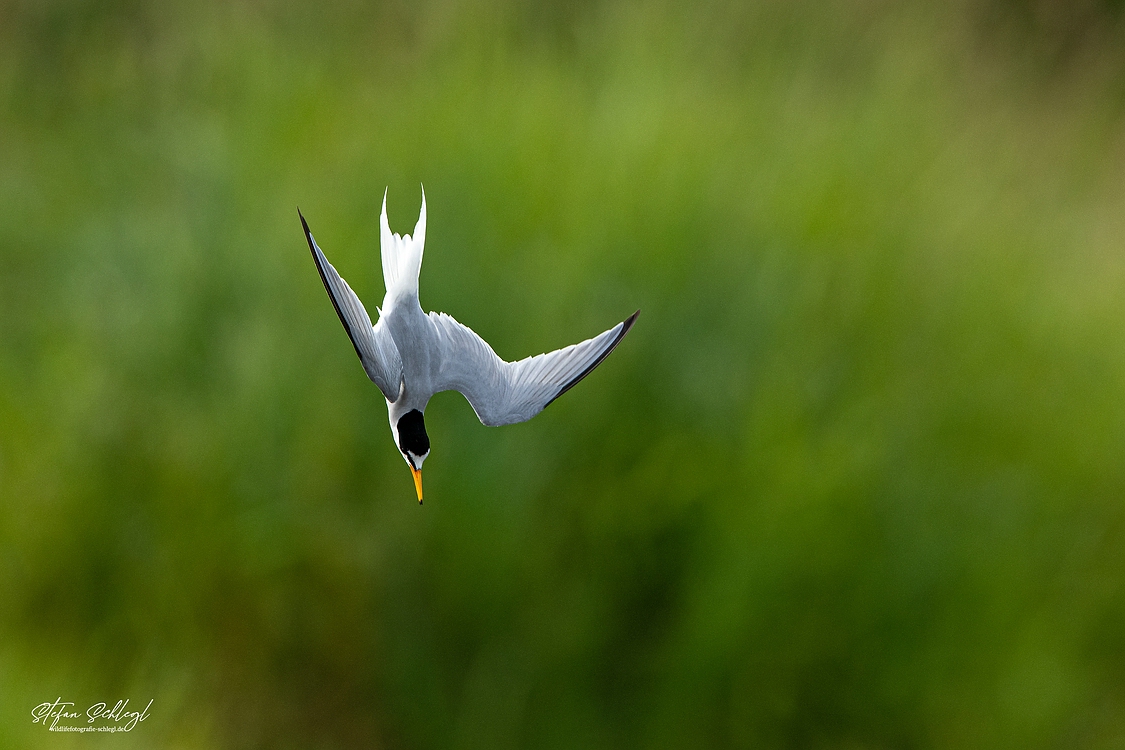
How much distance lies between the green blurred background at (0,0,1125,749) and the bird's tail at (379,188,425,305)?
0.51m

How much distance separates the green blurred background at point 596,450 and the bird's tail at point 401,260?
19.9 inches

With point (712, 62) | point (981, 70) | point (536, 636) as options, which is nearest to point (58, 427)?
point (536, 636)

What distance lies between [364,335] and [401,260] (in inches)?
0.7

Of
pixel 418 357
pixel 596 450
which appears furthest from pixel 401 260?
pixel 596 450

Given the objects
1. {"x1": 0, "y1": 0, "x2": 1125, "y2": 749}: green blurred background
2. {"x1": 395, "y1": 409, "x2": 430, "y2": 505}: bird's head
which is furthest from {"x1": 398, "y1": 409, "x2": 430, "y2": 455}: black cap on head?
{"x1": 0, "y1": 0, "x2": 1125, "y2": 749}: green blurred background

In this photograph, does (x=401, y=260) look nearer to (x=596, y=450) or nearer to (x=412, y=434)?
(x=412, y=434)

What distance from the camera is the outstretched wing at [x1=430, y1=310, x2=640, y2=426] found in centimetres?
16

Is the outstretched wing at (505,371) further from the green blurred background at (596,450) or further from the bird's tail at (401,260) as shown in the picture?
the green blurred background at (596,450)

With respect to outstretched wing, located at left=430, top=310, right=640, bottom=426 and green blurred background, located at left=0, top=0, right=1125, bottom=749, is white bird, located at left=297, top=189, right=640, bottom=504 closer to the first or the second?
outstretched wing, located at left=430, top=310, right=640, bottom=426

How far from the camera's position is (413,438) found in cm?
16

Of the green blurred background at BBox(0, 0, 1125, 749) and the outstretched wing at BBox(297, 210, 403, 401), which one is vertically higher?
the green blurred background at BBox(0, 0, 1125, 749)

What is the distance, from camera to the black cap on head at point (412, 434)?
155mm

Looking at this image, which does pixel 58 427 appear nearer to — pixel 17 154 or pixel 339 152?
pixel 339 152

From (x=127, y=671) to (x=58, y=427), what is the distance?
0.77 ft
